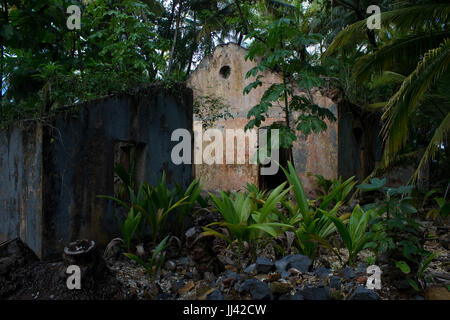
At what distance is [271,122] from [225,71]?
2.15 metres

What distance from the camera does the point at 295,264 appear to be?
3.36 m

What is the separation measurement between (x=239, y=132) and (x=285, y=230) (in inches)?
199

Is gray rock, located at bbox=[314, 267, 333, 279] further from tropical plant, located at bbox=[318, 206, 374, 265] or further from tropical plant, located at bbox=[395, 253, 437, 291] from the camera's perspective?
tropical plant, located at bbox=[395, 253, 437, 291]

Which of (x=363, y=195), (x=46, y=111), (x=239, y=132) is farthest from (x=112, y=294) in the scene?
(x=363, y=195)

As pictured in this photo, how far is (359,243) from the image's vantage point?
3596 mm

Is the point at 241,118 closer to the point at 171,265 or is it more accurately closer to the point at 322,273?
the point at 171,265

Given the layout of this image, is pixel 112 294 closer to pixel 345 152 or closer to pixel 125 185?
pixel 125 185

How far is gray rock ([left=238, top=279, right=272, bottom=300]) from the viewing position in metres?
2.68

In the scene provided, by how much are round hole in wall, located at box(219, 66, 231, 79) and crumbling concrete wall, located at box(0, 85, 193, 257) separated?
451cm

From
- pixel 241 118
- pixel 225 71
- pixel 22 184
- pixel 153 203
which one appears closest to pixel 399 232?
pixel 153 203

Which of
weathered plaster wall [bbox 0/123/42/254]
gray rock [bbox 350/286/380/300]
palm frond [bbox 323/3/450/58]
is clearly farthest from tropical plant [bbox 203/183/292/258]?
palm frond [bbox 323/3/450/58]

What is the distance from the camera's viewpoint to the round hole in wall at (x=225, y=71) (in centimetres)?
933
